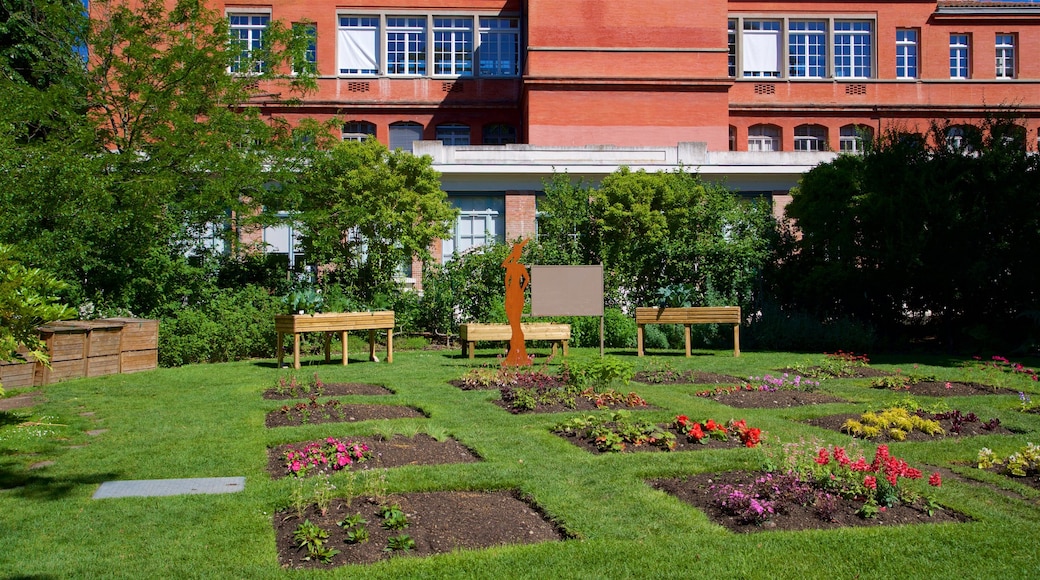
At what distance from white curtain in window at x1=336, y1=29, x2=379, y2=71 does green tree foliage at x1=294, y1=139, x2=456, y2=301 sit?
22076mm

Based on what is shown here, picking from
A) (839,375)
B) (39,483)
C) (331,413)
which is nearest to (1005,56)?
(839,375)

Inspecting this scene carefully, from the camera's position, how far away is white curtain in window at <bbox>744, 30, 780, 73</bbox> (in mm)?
43000

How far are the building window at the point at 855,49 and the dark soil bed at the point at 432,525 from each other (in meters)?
42.3

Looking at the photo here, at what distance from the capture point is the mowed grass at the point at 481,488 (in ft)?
16.1

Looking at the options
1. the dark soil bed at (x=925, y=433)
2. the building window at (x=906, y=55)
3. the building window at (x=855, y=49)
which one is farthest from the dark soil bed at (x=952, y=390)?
the building window at (x=906, y=55)

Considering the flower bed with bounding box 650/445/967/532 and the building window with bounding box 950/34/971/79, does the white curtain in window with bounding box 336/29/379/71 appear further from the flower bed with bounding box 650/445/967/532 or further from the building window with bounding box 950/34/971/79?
the flower bed with bounding box 650/445/967/532

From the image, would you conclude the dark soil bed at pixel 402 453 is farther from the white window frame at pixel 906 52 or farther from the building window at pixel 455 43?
the white window frame at pixel 906 52

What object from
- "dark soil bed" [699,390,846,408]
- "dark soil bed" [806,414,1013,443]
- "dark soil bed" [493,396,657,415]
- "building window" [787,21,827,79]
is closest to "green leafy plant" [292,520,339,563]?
"dark soil bed" [493,396,657,415]

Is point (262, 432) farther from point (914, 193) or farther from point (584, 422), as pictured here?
point (914, 193)

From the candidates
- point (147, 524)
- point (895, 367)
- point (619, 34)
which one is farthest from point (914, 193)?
point (619, 34)

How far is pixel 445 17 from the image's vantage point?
4197 centimetres

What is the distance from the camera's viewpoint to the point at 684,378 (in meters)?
13.3

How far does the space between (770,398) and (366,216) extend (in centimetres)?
1141

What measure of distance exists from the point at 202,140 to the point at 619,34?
22.9 m
